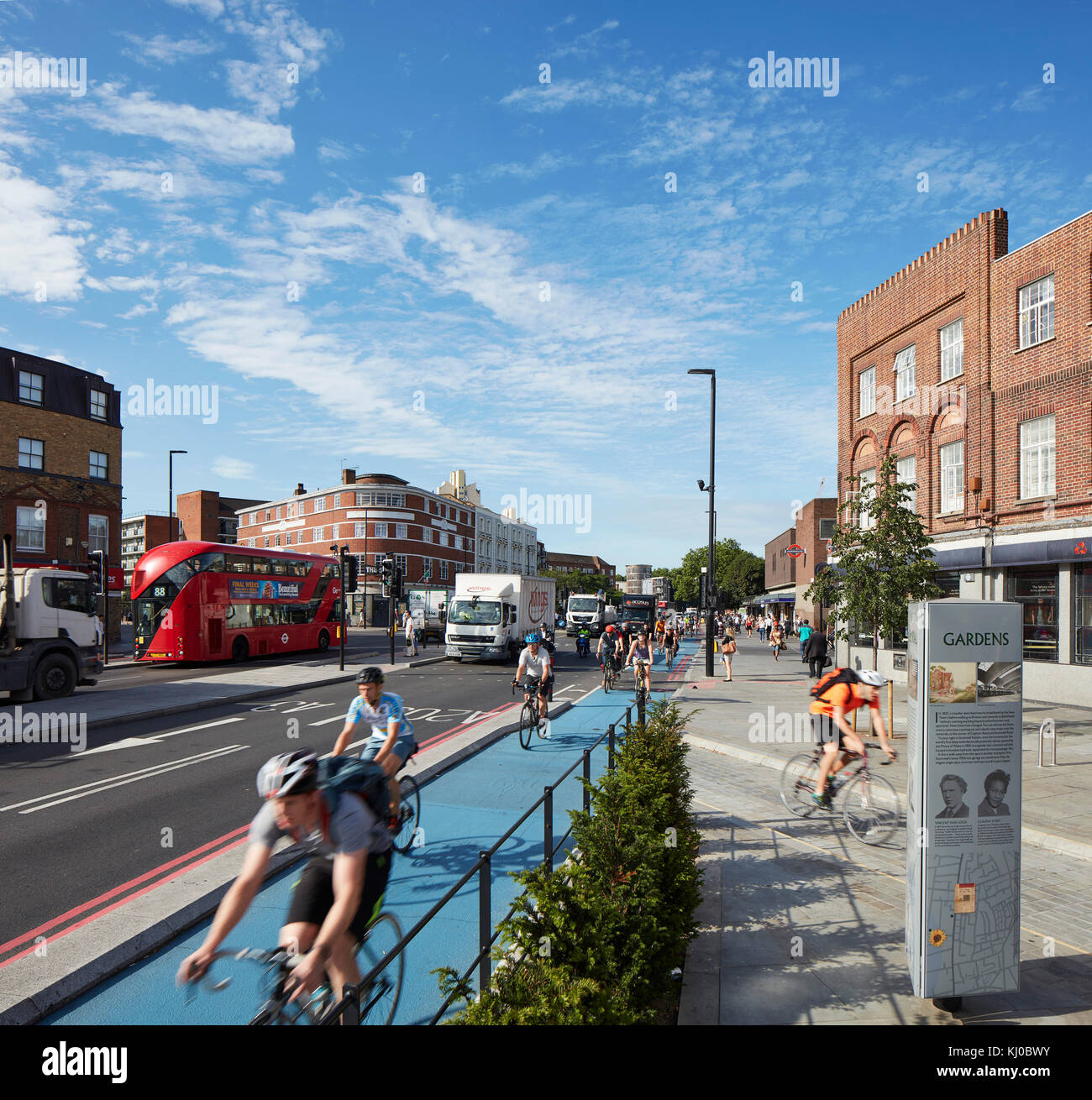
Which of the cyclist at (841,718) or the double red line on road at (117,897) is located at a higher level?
the cyclist at (841,718)

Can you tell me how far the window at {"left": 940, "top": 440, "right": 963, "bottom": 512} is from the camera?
880 inches

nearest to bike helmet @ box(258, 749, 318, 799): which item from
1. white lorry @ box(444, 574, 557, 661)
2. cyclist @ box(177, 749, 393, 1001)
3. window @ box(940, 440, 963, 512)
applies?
cyclist @ box(177, 749, 393, 1001)

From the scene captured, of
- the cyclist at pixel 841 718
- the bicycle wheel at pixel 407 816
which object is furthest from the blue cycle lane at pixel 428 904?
the cyclist at pixel 841 718

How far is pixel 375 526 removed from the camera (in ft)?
264

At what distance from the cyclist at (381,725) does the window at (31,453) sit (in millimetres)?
39588

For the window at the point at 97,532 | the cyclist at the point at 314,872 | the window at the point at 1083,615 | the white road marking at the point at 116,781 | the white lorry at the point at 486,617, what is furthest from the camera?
the window at the point at 97,532

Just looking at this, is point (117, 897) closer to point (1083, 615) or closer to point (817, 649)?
point (1083, 615)

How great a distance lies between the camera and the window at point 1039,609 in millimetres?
19047

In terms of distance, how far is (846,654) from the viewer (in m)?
28.2

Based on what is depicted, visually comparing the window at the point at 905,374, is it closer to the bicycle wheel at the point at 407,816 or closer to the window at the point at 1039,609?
the window at the point at 1039,609

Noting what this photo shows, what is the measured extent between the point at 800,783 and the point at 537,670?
538 centimetres

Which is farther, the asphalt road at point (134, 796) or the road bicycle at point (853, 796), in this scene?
the road bicycle at point (853, 796)

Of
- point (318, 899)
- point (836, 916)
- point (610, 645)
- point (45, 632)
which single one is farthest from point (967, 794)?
point (45, 632)
